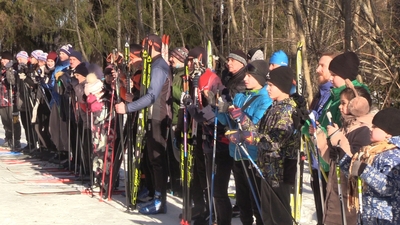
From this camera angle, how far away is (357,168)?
421 cm

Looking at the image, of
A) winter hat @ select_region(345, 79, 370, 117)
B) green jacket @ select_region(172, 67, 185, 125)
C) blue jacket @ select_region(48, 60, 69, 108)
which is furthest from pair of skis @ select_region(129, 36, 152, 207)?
winter hat @ select_region(345, 79, 370, 117)

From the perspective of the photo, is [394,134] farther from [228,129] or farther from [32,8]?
[32,8]

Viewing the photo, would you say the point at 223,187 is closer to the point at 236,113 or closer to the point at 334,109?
the point at 236,113

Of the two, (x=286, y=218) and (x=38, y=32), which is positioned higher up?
(x=38, y=32)

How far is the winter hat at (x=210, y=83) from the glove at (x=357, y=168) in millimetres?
2322

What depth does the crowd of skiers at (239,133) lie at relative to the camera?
438 centimetres

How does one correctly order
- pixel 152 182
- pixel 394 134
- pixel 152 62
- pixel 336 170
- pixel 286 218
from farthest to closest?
1. pixel 152 182
2. pixel 152 62
3. pixel 286 218
4. pixel 336 170
5. pixel 394 134

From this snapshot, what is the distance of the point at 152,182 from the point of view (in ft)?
26.7

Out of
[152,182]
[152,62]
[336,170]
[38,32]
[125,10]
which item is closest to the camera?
[336,170]

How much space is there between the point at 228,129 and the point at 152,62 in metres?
2.02

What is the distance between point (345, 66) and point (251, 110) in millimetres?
838

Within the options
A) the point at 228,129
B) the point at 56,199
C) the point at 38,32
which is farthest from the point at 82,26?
the point at 228,129

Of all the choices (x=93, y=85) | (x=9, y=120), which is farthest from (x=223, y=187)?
(x=9, y=120)

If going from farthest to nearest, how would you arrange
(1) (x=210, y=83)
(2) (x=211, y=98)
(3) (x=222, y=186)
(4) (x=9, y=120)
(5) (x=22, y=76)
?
(4) (x=9, y=120), (5) (x=22, y=76), (1) (x=210, y=83), (3) (x=222, y=186), (2) (x=211, y=98)
